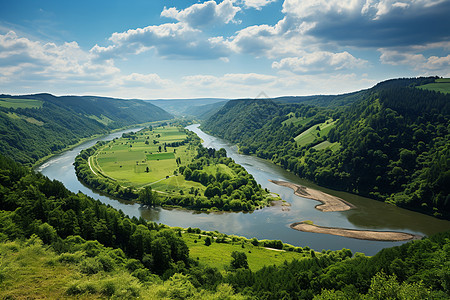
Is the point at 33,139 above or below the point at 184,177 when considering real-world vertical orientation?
above

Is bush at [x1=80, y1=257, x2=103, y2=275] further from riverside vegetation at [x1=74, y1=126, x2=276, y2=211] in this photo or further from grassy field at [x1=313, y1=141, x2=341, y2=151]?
grassy field at [x1=313, y1=141, x2=341, y2=151]

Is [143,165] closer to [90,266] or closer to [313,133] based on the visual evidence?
[313,133]

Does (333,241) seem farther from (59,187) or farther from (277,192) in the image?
(59,187)

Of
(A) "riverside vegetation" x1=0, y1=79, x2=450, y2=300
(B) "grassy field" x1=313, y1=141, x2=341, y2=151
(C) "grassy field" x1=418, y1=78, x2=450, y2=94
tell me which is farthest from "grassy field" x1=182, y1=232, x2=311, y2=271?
(C) "grassy field" x1=418, y1=78, x2=450, y2=94

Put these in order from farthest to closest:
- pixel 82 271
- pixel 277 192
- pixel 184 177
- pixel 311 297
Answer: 1. pixel 184 177
2. pixel 277 192
3. pixel 311 297
4. pixel 82 271

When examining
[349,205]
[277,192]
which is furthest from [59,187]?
[349,205]

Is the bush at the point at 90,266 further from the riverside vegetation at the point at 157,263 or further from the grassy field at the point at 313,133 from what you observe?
the grassy field at the point at 313,133
